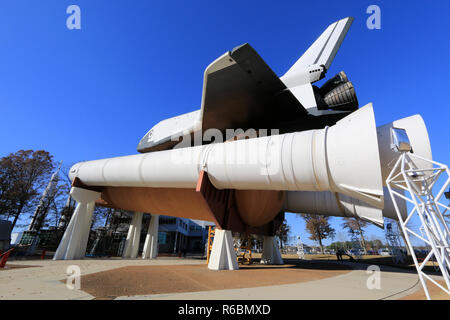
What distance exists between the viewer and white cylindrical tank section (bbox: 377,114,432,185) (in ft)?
17.5

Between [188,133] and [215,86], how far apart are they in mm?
4976

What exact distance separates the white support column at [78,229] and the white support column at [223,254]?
1107 centimetres

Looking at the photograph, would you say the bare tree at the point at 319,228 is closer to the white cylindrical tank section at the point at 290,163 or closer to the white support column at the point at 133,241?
the white support column at the point at 133,241

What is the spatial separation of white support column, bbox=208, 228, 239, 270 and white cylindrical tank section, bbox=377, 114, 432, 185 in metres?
6.60

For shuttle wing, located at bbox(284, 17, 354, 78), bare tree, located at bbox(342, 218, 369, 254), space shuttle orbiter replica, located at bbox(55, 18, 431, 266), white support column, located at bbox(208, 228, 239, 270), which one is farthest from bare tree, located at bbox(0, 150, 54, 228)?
bare tree, located at bbox(342, 218, 369, 254)

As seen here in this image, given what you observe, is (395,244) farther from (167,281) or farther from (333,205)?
(167,281)

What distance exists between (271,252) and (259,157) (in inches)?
385

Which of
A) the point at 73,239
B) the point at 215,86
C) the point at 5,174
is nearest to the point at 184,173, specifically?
the point at 215,86

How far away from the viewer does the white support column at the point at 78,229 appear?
1399 cm

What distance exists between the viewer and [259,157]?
748 centimetres

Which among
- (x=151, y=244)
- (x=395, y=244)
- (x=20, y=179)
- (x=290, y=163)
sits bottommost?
(x=151, y=244)

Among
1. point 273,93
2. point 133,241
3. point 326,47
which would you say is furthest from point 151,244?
point 326,47
